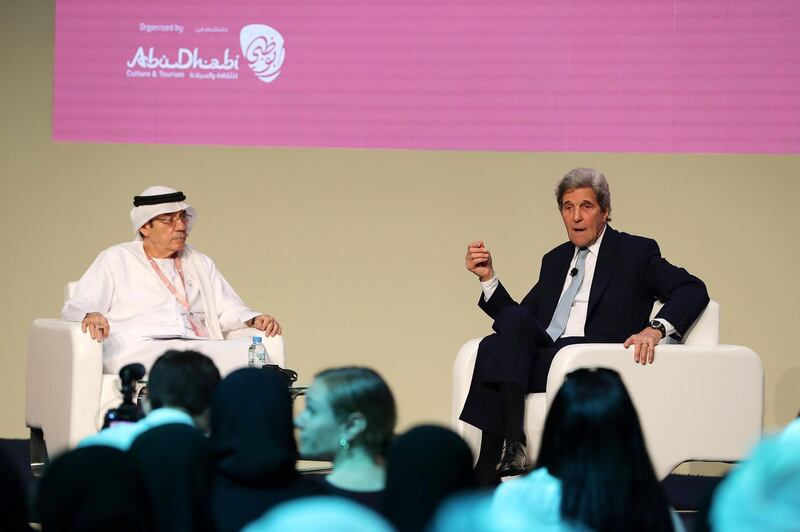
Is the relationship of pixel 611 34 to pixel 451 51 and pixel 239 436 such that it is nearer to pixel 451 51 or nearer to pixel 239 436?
pixel 451 51

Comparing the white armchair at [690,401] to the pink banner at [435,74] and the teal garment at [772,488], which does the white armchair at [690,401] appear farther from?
the teal garment at [772,488]

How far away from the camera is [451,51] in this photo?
5789mm

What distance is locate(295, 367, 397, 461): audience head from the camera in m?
2.45

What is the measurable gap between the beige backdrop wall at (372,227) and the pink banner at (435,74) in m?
0.11

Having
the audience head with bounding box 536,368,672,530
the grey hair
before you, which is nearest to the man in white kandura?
the grey hair

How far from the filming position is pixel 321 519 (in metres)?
1.16

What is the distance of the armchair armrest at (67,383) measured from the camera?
4.64m

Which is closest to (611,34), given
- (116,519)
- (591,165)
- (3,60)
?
(591,165)

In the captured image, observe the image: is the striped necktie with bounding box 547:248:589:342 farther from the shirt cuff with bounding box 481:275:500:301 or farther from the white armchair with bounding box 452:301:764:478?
the white armchair with bounding box 452:301:764:478

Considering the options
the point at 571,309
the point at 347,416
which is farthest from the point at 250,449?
the point at 571,309

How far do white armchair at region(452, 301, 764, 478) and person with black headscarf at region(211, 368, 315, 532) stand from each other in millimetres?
1897

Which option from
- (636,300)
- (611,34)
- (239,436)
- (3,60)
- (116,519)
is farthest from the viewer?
(3,60)

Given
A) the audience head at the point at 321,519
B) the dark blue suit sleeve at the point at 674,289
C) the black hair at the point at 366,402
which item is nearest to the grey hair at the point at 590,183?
the dark blue suit sleeve at the point at 674,289

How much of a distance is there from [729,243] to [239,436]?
153 inches
